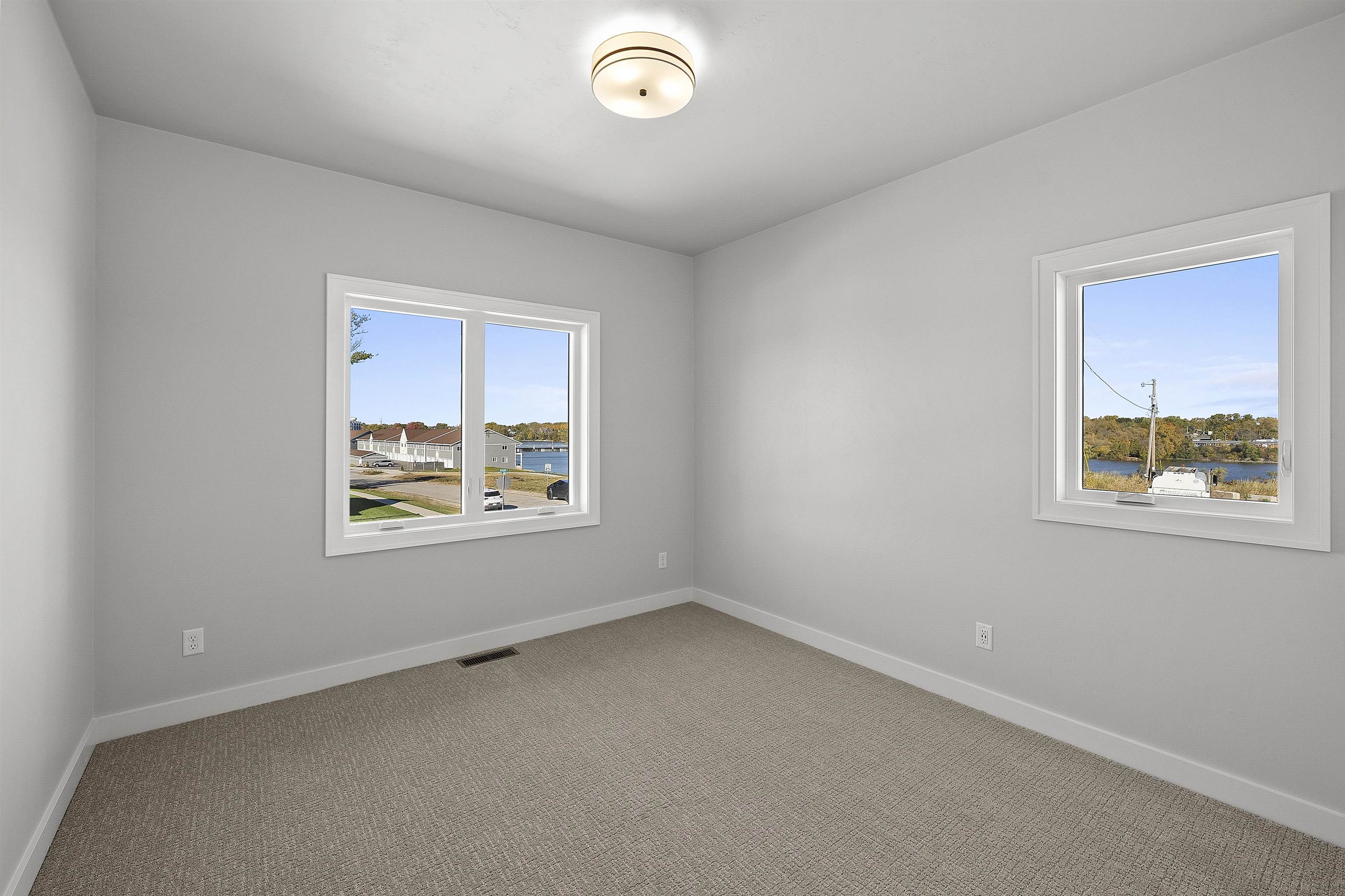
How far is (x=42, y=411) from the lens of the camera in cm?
194

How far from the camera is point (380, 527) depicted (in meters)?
3.42

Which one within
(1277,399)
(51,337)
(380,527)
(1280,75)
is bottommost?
(380,527)

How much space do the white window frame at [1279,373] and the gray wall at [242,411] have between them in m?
2.90

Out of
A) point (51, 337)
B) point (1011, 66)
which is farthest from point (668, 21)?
point (51, 337)

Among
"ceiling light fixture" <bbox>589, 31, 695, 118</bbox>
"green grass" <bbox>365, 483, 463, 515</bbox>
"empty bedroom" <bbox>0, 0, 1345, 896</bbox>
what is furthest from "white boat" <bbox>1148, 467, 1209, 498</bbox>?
"green grass" <bbox>365, 483, 463, 515</bbox>

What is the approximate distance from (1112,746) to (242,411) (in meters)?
4.15

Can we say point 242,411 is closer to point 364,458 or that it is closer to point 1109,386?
point 364,458

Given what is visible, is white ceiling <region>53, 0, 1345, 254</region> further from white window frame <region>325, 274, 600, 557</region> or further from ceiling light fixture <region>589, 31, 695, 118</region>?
white window frame <region>325, 274, 600, 557</region>

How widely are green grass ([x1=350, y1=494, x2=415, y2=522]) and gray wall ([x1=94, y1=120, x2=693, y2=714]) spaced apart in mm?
218

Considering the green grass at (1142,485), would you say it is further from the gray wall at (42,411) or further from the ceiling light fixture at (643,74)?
the gray wall at (42,411)

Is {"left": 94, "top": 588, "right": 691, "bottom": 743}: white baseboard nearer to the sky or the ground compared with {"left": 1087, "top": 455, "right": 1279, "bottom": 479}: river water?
nearer to the ground

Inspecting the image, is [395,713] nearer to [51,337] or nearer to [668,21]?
[51,337]

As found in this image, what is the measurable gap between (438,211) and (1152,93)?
341 cm

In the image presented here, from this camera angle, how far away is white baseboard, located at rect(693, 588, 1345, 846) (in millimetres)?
2051
